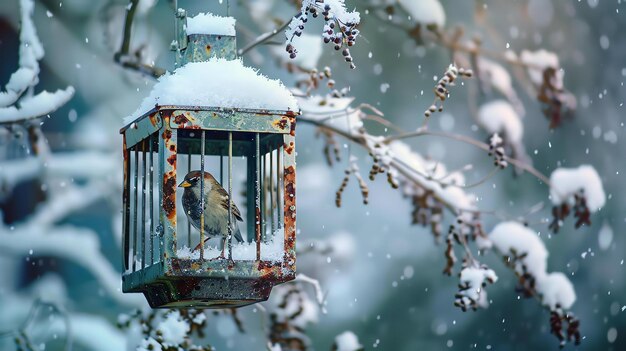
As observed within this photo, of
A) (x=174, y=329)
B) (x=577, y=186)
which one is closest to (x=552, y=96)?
(x=577, y=186)

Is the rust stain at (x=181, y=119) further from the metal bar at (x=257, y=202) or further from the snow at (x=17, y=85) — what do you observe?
the snow at (x=17, y=85)

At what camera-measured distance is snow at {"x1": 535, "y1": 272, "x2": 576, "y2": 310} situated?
501 centimetres

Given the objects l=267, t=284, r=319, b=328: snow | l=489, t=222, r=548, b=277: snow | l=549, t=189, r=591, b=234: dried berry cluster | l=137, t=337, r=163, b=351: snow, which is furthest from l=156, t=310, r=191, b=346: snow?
l=549, t=189, r=591, b=234: dried berry cluster

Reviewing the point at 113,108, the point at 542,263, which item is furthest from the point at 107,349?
the point at 542,263

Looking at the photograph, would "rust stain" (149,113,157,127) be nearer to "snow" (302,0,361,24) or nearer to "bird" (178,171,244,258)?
"bird" (178,171,244,258)

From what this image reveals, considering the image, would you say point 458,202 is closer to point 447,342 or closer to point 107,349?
point 107,349

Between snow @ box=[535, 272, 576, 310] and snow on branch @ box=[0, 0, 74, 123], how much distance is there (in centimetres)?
214

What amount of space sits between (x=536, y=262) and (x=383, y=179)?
5.94 feet

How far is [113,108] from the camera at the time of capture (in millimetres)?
5828

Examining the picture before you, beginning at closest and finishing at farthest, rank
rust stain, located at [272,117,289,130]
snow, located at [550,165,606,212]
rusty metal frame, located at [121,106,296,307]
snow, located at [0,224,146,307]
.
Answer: rusty metal frame, located at [121,106,296,307]
rust stain, located at [272,117,289,130]
snow, located at [550,165,606,212]
snow, located at [0,224,146,307]

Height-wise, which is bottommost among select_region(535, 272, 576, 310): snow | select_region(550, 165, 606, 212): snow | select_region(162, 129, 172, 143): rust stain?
select_region(535, 272, 576, 310): snow

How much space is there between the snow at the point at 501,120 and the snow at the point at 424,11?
0.72m

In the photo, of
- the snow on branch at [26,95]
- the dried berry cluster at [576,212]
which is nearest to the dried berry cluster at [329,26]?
the snow on branch at [26,95]

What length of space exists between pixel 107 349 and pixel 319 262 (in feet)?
4.47
